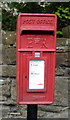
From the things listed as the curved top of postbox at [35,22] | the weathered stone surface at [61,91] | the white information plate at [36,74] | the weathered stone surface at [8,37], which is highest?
the curved top of postbox at [35,22]

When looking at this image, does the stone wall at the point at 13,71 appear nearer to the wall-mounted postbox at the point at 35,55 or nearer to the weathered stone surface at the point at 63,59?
the weathered stone surface at the point at 63,59

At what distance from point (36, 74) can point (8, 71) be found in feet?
3.05

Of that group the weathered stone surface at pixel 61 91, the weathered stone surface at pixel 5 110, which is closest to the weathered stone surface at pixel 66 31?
the weathered stone surface at pixel 61 91

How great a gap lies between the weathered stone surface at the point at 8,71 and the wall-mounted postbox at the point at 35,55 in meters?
0.84

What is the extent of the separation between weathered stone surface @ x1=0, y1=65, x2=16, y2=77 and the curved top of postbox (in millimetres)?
1007

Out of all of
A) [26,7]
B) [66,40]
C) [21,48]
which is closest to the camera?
[21,48]

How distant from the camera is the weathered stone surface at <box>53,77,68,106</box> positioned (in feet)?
12.1

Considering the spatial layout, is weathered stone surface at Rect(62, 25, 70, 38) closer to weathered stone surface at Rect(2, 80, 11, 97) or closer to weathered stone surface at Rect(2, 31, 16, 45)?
weathered stone surface at Rect(2, 31, 16, 45)

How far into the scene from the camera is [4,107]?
3740mm

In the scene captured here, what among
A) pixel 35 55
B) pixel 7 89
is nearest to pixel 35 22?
pixel 35 55

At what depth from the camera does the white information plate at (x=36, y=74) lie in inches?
109

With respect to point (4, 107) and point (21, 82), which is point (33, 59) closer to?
point (21, 82)

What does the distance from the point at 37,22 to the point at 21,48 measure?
302 mm

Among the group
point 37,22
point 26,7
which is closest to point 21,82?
point 37,22
